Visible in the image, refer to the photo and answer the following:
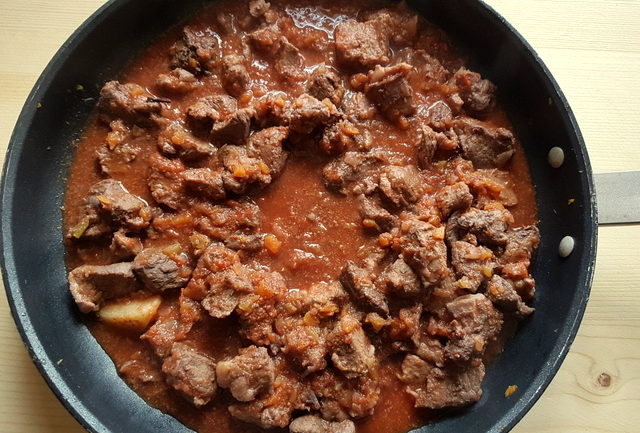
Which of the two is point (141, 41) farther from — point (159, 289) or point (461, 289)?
point (461, 289)

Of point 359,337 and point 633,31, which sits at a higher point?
point 633,31

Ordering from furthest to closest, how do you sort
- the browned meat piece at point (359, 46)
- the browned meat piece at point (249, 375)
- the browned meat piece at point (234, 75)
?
the browned meat piece at point (359, 46)
the browned meat piece at point (234, 75)
the browned meat piece at point (249, 375)

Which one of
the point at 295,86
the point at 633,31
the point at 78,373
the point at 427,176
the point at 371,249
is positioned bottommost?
the point at 78,373

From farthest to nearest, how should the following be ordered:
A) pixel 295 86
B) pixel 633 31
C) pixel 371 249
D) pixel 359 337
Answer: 1. pixel 633 31
2. pixel 295 86
3. pixel 371 249
4. pixel 359 337

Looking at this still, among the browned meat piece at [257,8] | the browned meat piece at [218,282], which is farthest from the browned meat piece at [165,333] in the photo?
the browned meat piece at [257,8]

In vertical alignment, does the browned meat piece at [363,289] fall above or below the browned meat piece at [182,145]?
below

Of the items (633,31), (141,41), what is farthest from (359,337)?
(633,31)

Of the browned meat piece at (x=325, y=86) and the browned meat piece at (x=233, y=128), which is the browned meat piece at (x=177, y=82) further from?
the browned meat piece at (x=325, y=86)

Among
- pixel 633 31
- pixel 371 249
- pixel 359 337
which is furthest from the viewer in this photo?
pixel 633 31
